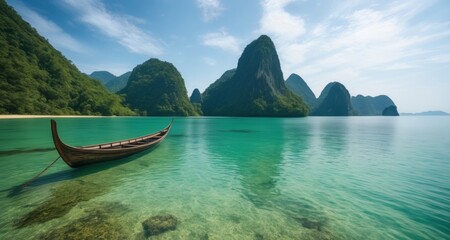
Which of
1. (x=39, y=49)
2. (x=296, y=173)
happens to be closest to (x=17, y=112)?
(x=39, y=49)

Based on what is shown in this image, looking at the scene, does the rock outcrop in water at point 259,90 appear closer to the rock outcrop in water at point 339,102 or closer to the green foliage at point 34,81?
the rock outcrop in water at point 339,102

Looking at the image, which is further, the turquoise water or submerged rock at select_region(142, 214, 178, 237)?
the turquoise water

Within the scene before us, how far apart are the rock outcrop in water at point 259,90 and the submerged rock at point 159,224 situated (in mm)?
126420

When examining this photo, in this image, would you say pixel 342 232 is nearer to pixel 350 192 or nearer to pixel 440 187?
pixel 350 192

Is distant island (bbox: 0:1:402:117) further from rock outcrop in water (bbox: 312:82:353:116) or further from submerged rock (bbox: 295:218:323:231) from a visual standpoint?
submerged rock (bbox: 295:218:323:231)

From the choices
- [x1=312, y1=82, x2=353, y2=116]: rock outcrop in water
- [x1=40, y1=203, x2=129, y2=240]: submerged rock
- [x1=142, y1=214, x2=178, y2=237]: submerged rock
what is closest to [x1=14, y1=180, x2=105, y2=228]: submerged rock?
[x1=40, y1=203, x2=129, y2=240]: submerged rock

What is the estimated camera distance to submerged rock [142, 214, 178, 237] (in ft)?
17.2

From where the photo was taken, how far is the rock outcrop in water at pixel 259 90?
131000 mm

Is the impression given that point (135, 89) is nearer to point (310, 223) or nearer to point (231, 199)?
point (231, 199)

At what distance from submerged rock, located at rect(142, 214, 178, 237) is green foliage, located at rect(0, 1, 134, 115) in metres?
68.1

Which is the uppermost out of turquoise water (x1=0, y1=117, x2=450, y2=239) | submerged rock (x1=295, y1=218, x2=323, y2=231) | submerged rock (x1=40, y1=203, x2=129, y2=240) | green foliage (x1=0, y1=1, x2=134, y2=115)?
green foliage (x1=0, y1=1, x2=134, y2=115)

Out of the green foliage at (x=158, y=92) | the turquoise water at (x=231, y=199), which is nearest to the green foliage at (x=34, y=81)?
the green foliage at (x=158, y=92)

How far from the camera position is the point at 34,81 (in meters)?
60.7

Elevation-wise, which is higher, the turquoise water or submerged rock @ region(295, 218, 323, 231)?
submerged rock @ region(295, 218, 323, 231)
